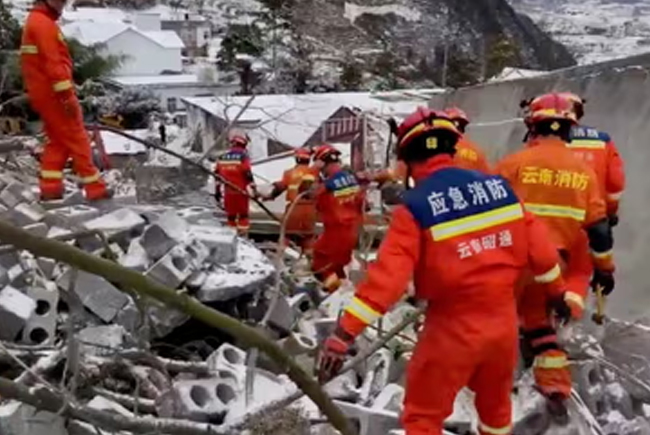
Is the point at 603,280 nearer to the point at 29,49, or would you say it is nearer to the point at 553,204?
the point at 553,204

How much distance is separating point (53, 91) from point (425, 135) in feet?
10.8

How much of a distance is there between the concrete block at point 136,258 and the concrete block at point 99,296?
0.76 ft

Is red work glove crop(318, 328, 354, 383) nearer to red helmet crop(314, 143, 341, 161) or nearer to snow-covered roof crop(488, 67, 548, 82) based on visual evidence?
red helmet crop(314, 143, 341, 161)

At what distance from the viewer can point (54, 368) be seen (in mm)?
4613

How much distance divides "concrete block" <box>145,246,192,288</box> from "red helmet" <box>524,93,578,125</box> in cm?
208

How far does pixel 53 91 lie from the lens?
635cm

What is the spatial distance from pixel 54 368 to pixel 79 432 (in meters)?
0.44

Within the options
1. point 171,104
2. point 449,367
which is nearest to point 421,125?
point 449,367

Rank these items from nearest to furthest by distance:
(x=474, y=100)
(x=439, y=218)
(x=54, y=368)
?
1. (x=439, y=218)
2. (x=54, y=368)
3. (x=474, y=100)

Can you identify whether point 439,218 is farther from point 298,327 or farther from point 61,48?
point 61,48

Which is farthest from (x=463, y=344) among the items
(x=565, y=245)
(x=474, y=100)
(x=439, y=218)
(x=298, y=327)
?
(x=474, y=100)

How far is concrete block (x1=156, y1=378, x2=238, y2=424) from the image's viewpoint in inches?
176

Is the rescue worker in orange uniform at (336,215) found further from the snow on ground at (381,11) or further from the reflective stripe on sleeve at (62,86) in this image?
the snow on ground at (381,11)

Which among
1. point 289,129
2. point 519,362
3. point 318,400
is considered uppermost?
point 318,400
